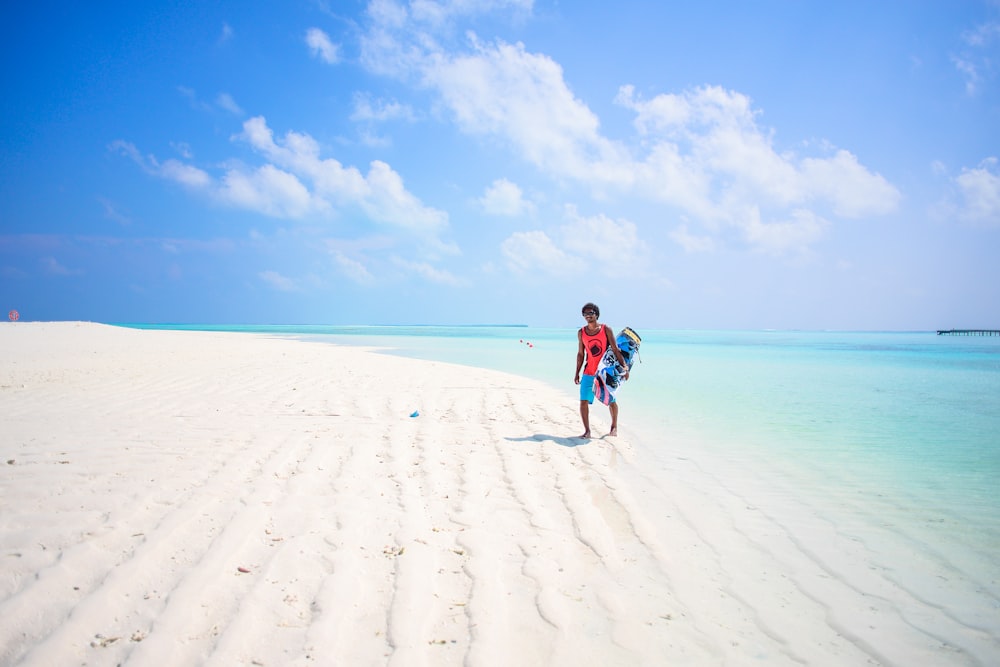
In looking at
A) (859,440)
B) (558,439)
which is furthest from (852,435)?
(558,439)

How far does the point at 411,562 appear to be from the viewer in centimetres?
353

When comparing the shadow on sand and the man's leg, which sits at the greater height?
the man's leg

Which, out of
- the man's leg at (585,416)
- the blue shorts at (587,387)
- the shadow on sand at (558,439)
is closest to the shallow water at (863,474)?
the man's leg at (585,416)

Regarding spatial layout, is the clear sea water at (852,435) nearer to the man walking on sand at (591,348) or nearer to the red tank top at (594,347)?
the man walking on sand at (591,348)

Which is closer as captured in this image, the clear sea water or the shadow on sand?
the clear sea water

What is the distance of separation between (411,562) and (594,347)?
4.81m

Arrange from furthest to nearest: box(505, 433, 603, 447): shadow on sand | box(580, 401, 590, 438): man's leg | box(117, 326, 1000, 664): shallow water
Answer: box(580, 401, 590, 438): man's leg
box(505, 433, 603, 447): shadow on sand
box(117, 326, 1000, 664): shallow water

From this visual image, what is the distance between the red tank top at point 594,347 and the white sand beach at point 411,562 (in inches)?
50.4

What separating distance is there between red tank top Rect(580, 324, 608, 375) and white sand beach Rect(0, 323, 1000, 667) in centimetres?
128

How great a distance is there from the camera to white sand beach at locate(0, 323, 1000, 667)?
8.87 feet

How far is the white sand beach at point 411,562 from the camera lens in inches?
106

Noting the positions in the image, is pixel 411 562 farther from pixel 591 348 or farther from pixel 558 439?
pixel 591 348

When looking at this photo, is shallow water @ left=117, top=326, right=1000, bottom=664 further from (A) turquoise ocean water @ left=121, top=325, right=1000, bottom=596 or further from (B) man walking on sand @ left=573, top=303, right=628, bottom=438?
(B) man walking on sand @ left=573, top=303, right=628, bottom=438

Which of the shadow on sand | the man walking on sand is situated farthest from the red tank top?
the shadow on sand
